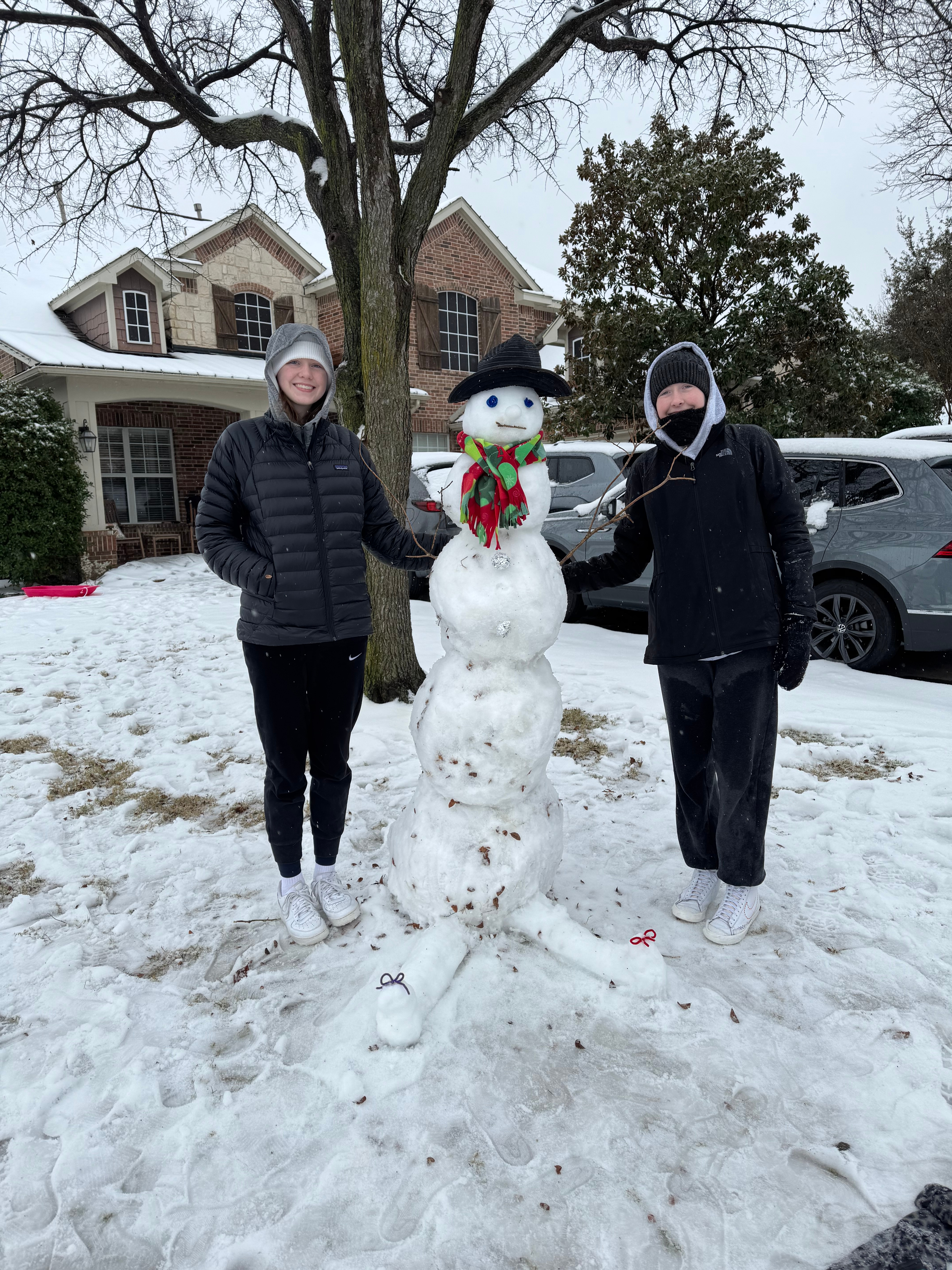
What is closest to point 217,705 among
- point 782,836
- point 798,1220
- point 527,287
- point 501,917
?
point 501,917

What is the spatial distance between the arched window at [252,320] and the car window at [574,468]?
34.6 ft

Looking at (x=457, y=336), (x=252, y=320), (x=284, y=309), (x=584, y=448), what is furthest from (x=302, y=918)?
(x=457, y=336)

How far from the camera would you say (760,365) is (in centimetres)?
1081

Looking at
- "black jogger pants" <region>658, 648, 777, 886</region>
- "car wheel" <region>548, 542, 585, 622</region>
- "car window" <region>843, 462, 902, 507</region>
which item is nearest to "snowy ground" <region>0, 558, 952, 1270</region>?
"black jogger pants" <region>658, 648, 777, 886</region>

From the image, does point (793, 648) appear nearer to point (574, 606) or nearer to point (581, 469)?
point (581, 469)

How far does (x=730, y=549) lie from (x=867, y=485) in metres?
4.25

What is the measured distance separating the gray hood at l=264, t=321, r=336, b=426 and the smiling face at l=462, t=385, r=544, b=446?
0.53m

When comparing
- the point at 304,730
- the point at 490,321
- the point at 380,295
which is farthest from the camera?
the point at 490,321

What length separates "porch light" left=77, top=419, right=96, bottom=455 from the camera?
12.1 m

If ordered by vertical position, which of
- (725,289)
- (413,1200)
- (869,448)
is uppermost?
(725,289)

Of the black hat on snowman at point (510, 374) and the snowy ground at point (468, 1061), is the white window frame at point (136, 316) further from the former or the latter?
the black hat on snowman at point (510, 374)

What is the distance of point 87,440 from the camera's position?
12133mm

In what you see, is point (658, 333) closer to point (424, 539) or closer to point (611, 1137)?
point (424, 539)

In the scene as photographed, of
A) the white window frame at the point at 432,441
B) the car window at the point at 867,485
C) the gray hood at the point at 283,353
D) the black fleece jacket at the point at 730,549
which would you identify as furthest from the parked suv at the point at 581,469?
the white window frame at the point at 432,441
